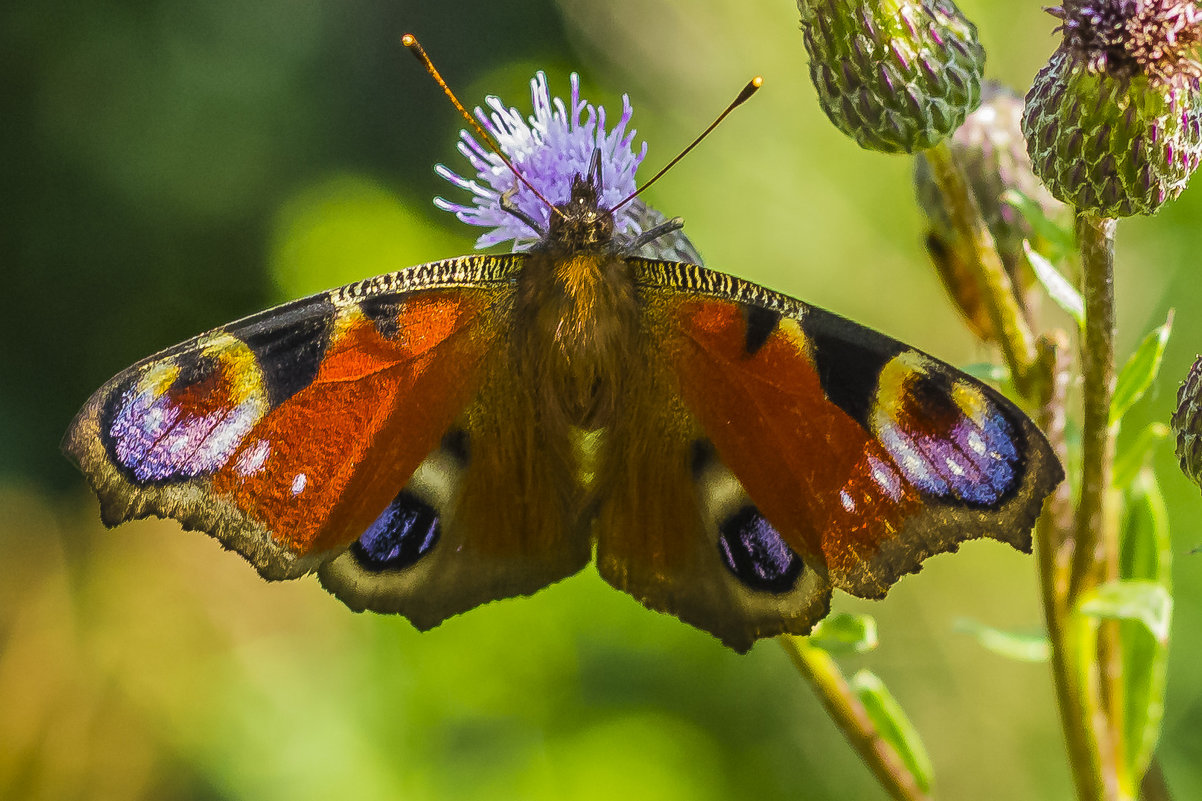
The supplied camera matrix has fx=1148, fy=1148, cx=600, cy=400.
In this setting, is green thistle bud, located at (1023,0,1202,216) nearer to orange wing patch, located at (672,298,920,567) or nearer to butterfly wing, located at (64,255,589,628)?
orange wing patch, located at (672,298,920,567)

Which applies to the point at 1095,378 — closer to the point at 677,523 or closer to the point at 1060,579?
the point at 1060,579

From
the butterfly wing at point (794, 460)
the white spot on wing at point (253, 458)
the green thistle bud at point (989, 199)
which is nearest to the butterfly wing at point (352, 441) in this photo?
the white spot on wing at point (253, 458)

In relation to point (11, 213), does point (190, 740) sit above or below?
below

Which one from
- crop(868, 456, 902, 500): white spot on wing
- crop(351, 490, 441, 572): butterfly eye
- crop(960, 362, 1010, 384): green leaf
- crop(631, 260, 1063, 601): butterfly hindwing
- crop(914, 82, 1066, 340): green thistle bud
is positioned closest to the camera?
crop(631, 260, 1063, 601): butterfly hindwing

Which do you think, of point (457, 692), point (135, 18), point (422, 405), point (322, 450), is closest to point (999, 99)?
point (422, 405)

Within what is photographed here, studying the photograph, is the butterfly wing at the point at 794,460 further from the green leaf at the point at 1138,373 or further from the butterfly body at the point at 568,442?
the green leaf at the point at 1138,373

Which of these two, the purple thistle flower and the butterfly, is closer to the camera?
the butterfly

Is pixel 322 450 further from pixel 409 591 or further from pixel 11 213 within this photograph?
pixel 11 213

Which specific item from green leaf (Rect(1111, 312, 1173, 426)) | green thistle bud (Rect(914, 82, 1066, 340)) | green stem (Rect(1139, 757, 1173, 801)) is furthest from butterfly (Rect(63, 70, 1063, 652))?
green stem (Rect(1139, 757, 1173, 801))
